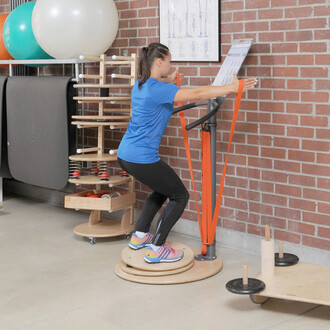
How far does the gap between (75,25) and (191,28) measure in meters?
0.84

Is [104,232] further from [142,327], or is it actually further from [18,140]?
[142,327]

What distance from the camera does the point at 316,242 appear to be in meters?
4.06

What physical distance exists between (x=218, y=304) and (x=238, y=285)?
0.23 m

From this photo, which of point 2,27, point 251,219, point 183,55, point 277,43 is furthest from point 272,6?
point 2,27

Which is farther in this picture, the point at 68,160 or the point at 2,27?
the point at 2,27

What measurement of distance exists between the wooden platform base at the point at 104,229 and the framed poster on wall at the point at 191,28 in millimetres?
1309

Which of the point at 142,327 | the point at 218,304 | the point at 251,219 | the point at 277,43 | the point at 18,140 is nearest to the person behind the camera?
the point at 142,327

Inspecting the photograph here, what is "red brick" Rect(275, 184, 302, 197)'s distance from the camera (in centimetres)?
413

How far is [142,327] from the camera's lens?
10.4ft

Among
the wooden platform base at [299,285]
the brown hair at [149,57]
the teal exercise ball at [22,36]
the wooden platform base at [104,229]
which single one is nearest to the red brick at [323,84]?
the brown hair at [149,57]

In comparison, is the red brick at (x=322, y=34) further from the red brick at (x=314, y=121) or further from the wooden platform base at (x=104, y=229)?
the wooden platform base at (x=104, y=229)

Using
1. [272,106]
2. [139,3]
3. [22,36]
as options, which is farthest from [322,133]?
[22,36]

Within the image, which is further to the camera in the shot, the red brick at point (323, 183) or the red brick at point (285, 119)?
the red brick at point (285, 119)

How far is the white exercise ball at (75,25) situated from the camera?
466 cm
